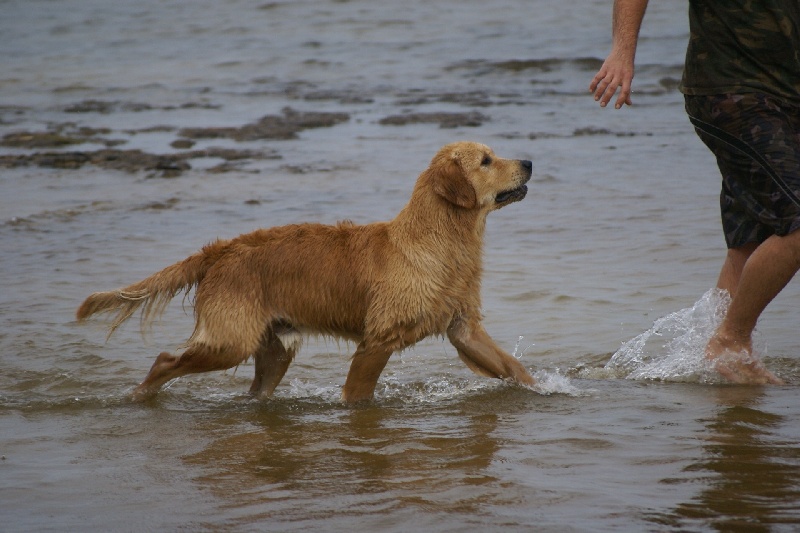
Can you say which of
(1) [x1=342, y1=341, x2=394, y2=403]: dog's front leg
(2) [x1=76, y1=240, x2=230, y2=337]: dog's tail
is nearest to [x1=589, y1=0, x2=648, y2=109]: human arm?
(1) [x1=342, y1=341, x2=394, y2=403]: dog's front leg

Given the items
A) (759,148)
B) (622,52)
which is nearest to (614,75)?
(622,52)

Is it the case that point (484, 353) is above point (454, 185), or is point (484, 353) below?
below

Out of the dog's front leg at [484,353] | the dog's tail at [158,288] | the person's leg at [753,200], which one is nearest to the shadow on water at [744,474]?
the person's leg at [753,200]

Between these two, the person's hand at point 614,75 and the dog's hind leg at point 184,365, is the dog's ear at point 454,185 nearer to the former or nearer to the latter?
the person's hand at point 614,75

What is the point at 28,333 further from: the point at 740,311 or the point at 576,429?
the point at 740,311

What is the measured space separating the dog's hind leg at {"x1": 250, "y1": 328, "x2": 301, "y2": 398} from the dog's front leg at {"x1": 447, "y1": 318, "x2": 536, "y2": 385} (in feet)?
3.04

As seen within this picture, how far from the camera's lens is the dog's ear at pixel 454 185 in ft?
20.0

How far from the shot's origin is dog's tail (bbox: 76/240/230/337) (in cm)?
626

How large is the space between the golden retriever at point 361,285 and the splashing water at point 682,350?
741 mm

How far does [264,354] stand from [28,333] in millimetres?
2078

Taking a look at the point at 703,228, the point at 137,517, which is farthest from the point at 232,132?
the point at 137,517

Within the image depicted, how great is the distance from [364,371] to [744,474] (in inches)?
90.5

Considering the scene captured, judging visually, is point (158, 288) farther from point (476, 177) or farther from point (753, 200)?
point (753, 200)

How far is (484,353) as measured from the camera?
614cm
